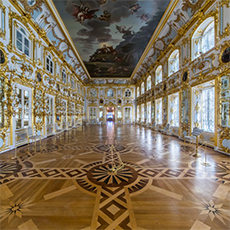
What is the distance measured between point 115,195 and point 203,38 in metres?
7.83

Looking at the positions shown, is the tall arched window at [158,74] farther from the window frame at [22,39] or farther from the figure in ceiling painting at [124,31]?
the window frame at [22,39]

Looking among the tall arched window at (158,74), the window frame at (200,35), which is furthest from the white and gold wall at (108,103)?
the window frame at (200,35)

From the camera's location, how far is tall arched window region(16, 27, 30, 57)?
5406 millimetres

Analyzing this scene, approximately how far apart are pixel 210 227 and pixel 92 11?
31.0 feet

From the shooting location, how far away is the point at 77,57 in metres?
11.8

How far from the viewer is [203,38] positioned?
591 cm

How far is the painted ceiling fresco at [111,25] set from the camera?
6391mm

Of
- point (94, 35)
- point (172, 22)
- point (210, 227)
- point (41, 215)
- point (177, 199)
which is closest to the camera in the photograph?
point (210, 227)

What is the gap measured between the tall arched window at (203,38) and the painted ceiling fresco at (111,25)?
2.25 metres

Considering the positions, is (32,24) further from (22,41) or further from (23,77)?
(23,77)

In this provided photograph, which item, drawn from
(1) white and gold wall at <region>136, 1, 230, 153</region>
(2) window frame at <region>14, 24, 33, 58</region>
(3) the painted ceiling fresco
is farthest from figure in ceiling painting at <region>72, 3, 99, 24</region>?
(1) white and gold wall at <region>136, 1, 230, 153</region>

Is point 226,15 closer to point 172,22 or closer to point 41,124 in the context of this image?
point 172,22

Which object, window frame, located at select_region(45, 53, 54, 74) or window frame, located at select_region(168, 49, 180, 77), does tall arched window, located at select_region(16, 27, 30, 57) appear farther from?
window frame, located at select_region(168, 49, 180, 77)

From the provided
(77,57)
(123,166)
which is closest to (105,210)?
(123,166)
